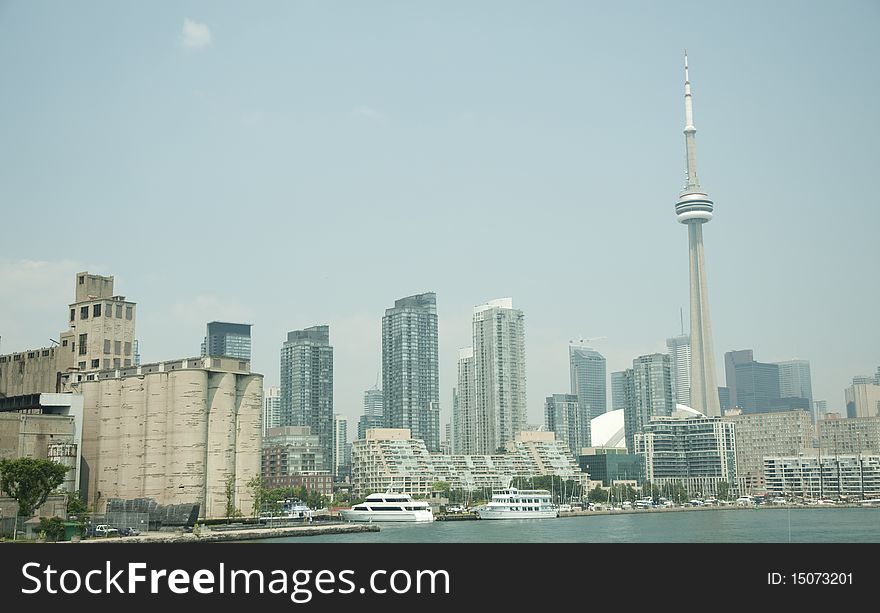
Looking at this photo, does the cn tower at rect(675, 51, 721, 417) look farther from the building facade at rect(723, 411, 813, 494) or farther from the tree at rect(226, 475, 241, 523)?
the tree at rect(226, 475, 241, 523)

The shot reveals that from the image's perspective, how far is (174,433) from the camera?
49.7 metres

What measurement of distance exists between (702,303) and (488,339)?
31.3 meters

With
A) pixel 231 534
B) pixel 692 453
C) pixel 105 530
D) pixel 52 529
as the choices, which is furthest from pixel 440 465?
pixel 52 529

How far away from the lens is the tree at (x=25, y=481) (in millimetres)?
37000

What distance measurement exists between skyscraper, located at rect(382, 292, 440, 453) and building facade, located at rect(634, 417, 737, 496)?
3350 cm

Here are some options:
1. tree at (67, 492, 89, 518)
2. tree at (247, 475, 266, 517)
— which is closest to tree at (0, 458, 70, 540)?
tree at (67, 492, 89, 518)

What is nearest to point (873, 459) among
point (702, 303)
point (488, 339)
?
point (702, 303)

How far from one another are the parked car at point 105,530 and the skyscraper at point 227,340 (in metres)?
108

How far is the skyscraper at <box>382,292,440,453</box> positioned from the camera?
147125 mm

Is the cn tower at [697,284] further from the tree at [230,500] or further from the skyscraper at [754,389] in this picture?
the tree at [230,500]

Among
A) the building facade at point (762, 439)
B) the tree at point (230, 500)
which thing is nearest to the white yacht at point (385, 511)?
the tree at point (230, 500)

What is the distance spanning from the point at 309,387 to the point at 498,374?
33.5 meters

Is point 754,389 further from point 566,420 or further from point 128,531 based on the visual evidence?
point 128,531
